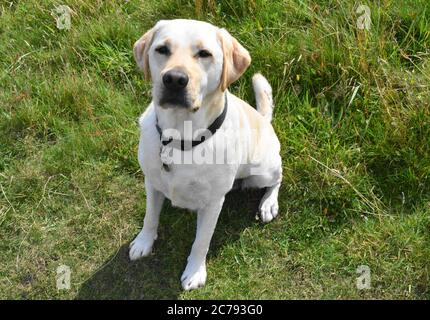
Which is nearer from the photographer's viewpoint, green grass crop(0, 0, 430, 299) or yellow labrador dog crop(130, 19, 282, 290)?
yellow labrador dog crop(130, 19, 282, 290)

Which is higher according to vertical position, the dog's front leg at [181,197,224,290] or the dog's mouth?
the dog's mouth

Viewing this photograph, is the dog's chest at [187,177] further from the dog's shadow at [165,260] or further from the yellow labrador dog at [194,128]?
the dog's shadow at [165,260]

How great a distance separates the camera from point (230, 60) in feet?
9.48

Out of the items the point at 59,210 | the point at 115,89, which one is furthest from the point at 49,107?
the point at 59,210

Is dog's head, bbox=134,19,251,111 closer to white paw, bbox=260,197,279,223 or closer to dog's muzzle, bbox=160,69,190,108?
dog's muzzle, bbox=160,69,190,108

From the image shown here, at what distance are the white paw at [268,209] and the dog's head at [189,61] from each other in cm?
114

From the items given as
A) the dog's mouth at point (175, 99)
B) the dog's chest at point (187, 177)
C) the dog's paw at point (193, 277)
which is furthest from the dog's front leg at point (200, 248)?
the dog's mouth at point (175, 99)

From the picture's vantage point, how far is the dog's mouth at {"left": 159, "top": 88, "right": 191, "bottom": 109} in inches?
106

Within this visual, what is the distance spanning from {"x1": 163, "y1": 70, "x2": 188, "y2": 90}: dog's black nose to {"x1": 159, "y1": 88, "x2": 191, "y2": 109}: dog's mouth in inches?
1.0

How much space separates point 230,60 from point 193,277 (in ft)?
4.46

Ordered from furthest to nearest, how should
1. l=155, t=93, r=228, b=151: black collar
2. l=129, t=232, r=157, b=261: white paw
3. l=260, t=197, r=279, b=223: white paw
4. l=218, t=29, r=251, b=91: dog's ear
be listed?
1. l=260, t=197, r=279, b=223: white paw
2. l=129, t=232, r=157, b=261: white paw
3. l=155, t=93, r=228, b=151: black collar
4. l=218, t=29, r=251, b=91: dog's ear

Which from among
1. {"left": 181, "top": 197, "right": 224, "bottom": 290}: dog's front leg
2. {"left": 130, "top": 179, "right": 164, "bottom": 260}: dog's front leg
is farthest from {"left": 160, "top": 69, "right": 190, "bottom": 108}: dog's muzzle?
{"left": 130, "top": 179, "right": 164, "bottom": 260}: dog's front leg

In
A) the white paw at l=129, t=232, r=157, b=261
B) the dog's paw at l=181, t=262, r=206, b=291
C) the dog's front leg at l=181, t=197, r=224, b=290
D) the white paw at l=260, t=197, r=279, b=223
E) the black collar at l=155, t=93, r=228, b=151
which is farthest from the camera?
the white paw at l=260, t=197, r=279, b=223

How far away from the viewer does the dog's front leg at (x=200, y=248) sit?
10.7 feet
